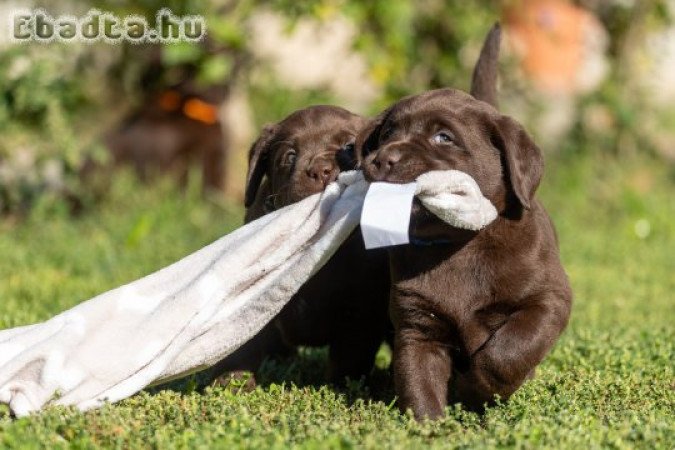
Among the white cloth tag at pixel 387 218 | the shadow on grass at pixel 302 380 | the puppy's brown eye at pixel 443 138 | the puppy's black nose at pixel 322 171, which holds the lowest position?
the shadow on grass at pixel 302 380

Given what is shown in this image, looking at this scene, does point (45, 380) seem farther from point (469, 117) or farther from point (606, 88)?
point (606, 88)

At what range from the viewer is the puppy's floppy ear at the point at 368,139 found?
3.94 metres

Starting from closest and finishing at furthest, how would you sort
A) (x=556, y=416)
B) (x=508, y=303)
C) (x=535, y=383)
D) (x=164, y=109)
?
(x=556, y=416)
(x=508, y=303)
(x=535, y=383)
(x=164, y=109)

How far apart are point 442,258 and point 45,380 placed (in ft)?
4.16

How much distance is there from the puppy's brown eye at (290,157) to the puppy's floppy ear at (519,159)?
0.97m

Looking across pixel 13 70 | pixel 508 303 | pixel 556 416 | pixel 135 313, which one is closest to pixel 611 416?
pixel 556 416

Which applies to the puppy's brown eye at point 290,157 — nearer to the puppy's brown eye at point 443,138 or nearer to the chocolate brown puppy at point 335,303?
the chocolate brown puppy at point 335,303

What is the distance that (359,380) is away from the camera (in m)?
4.18

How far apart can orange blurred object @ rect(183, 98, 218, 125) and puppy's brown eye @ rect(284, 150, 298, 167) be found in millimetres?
4306

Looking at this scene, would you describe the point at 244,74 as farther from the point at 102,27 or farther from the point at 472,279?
the point at 472,279

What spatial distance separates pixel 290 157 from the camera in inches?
175

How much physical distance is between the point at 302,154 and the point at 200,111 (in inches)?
176

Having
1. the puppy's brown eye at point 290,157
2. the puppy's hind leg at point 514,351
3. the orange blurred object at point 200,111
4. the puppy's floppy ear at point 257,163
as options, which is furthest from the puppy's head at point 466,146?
the orange blurred object at point 200,111

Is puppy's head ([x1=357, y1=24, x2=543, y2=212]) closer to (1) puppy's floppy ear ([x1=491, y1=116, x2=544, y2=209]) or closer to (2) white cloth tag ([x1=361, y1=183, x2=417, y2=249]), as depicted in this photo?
(1) puppy's floppy ear ([x1=491, y1=116, x2=544, y2=209])
